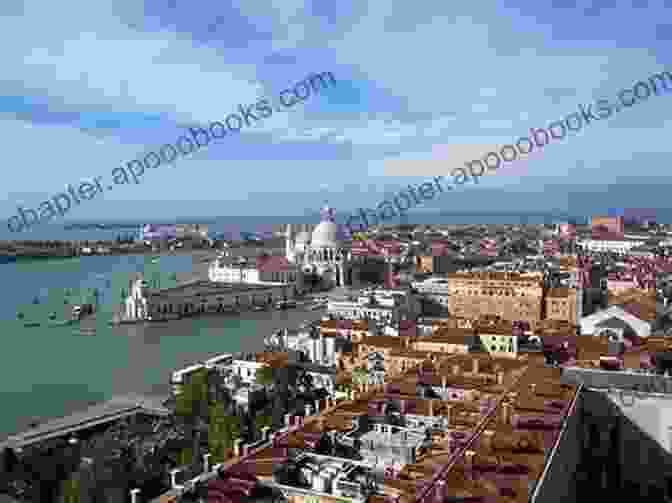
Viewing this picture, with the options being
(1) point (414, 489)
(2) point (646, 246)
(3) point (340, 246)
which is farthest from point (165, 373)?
(2) point (646, 246)

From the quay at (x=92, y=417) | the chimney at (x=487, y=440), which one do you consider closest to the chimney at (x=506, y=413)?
the chimney at (x=487, y=440)

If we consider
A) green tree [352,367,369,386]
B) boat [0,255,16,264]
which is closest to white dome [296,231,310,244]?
boat [0,255,16,264]

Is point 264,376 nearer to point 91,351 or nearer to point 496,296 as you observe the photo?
point 91,351

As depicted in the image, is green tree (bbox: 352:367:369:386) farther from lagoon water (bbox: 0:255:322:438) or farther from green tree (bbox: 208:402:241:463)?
lagoon water (bbox: 0:255:322:438)

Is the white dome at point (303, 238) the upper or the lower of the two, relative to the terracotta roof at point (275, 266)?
upper

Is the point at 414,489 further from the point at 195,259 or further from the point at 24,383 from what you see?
the point at 195,259

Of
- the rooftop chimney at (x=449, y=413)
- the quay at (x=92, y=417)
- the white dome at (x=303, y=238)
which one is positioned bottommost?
the quay at (x=92, y=417)

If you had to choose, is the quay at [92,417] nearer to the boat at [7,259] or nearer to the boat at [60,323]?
the boat at [60,323]
